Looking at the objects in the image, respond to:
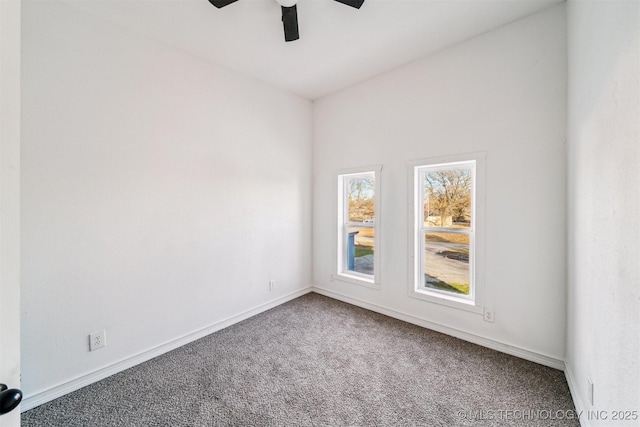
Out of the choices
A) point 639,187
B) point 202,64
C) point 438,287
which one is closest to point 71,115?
point 202,64

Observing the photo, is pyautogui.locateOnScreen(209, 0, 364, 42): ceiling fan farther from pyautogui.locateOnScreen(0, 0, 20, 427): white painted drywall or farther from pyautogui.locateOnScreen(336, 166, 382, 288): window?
pyautogui.locateOnScreen(336, 166, 382, 288): window

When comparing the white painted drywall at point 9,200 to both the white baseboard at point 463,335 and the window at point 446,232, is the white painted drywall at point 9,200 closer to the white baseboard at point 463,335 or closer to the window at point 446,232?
the window at point 446,232

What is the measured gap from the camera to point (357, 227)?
343 centimetres

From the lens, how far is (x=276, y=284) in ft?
10.7

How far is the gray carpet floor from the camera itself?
1572 mm

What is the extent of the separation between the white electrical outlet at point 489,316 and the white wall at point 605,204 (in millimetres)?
529

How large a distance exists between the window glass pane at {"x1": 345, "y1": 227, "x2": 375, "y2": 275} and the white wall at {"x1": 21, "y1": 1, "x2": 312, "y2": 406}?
44.0 inches

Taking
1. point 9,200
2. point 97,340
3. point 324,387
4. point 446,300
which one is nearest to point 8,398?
point 9,200

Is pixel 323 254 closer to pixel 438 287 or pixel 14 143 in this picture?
pixel 438 287

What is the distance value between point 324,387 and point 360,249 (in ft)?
6.13

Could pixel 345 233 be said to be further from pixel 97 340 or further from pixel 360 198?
pixel 97 340

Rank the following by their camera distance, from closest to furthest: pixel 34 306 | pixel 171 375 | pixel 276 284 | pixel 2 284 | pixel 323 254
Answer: pixel 2 284
pixel 34 306
pixel 171 375
pixel 276 284
pixel 323 254

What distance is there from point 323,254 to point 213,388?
2.08m

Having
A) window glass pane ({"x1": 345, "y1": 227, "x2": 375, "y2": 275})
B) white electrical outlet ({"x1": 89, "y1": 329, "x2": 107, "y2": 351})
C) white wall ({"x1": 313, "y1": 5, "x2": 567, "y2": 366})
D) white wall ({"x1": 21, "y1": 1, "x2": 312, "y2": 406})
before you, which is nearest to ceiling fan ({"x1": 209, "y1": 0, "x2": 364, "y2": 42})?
white wall ({"x1": 21, "y1": 1, "x2": 312, "y2": 406})
